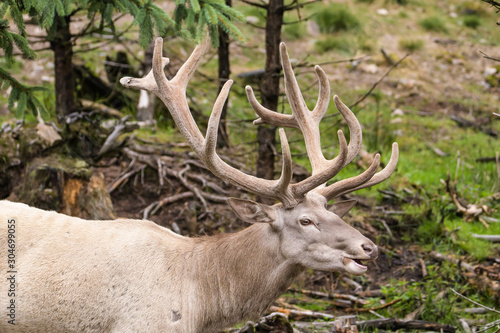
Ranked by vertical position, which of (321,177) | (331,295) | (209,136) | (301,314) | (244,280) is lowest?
(331,295)

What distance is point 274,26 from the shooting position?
5891 mm

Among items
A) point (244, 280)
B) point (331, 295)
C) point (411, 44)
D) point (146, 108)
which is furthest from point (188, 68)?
point (411, 44)

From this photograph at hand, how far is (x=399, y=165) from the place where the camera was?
8391 millimetres

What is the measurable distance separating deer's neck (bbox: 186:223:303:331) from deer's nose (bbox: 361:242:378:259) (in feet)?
1.75

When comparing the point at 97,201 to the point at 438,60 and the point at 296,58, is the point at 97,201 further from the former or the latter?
the point at 438,60

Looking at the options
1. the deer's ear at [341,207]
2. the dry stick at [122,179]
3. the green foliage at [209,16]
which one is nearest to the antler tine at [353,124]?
the deer's ear at [341,207]

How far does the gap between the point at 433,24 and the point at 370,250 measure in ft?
39.5

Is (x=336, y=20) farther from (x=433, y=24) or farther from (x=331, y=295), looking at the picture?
(x=331, y=295)

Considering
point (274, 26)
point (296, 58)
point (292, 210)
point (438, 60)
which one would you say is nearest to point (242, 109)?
point (296, 58)

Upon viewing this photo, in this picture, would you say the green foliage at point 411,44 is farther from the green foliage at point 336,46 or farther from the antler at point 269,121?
the antler at point 269,121

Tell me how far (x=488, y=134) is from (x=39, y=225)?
8.22m

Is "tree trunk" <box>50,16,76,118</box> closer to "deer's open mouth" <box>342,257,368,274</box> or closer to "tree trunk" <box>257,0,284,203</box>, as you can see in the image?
"tree trunk" <box>257,0,284,203</box>

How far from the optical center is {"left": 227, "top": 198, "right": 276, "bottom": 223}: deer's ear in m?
3.85

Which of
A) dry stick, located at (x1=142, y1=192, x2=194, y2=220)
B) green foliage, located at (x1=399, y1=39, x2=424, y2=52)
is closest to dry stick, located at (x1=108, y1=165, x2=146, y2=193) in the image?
dry stick, located at (x1=142, y1=192, x2=194, y2=220)
